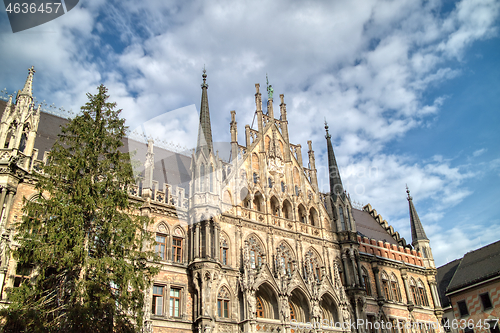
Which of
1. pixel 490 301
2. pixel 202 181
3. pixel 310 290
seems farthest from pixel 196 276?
pixel 490 301

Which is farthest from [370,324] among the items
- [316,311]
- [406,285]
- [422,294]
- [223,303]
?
[223,303]

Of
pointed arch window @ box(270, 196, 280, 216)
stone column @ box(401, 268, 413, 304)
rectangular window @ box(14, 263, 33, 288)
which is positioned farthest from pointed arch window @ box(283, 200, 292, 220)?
rectangular window @ box(14, 263, 33, 288)

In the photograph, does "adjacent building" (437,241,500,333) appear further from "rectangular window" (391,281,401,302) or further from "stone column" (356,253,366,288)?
"stone column" (356,253,366,288)

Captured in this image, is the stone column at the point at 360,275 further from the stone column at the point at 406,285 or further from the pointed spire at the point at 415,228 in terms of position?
the pointed spire at the point at 415,228

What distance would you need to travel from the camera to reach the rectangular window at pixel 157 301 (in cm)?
2198

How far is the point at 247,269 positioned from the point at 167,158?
1021 centimetres

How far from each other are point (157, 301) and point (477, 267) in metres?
29.0

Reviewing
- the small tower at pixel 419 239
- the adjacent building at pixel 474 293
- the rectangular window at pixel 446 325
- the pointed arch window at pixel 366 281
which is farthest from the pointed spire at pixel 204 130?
the rectangular window at pixel 446 325

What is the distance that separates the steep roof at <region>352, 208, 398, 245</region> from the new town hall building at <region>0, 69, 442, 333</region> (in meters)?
2.73

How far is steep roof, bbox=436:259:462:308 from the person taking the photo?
39.7 m

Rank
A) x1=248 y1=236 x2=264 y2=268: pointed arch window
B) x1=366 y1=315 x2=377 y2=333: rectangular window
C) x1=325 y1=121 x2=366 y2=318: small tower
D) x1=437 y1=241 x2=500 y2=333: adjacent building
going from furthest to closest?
x1=437 y1=241 x2=500 y2=333: adjacent building → x1=366 y1=315 x2=377 y2=333: rectangular window → x1=325 y1=121 x2=366 y2=318: small tower → x1=248 y1=236 x2=264 y2=268: pointed arch window

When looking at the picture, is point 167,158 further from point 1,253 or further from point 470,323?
point 470,323

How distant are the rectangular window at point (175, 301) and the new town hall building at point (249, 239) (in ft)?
0.16

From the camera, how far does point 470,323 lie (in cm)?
3591
